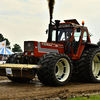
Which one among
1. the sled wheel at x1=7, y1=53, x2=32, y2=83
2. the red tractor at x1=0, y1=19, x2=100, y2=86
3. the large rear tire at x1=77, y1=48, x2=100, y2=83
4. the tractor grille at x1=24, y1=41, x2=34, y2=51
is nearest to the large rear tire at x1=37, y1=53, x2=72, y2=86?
the red tractor at x1=0, y1=19, x2=100, y2=86

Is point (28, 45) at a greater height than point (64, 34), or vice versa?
point (64, 34)

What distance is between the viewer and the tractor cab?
31.8ft

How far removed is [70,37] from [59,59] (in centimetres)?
185

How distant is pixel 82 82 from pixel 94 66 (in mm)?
1195

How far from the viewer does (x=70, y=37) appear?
970 cm

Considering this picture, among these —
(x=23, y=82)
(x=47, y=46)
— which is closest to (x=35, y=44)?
(x=47, y=46)

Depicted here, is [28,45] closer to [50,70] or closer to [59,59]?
[59,59]

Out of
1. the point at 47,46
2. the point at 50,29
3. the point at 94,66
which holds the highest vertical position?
the point at 50,29

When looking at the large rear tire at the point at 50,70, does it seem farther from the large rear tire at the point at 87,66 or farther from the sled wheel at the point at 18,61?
the sled wheel at the point at 18,61

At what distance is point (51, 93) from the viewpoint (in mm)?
6766

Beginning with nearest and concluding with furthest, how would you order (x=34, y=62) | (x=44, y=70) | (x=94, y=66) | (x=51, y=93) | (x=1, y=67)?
(x=51, y=93) < (x=44, y=70) < (x=1, y=67) < (x=34, y=62) < (x=94, y=66)

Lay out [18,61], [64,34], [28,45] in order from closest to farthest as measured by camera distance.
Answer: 1. [28,45]
2. [18,61]
3. [64,34]

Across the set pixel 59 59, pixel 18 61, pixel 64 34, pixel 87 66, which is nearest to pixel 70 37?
pixel 64 34

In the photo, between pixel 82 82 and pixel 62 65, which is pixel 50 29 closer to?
pixel 62 65
